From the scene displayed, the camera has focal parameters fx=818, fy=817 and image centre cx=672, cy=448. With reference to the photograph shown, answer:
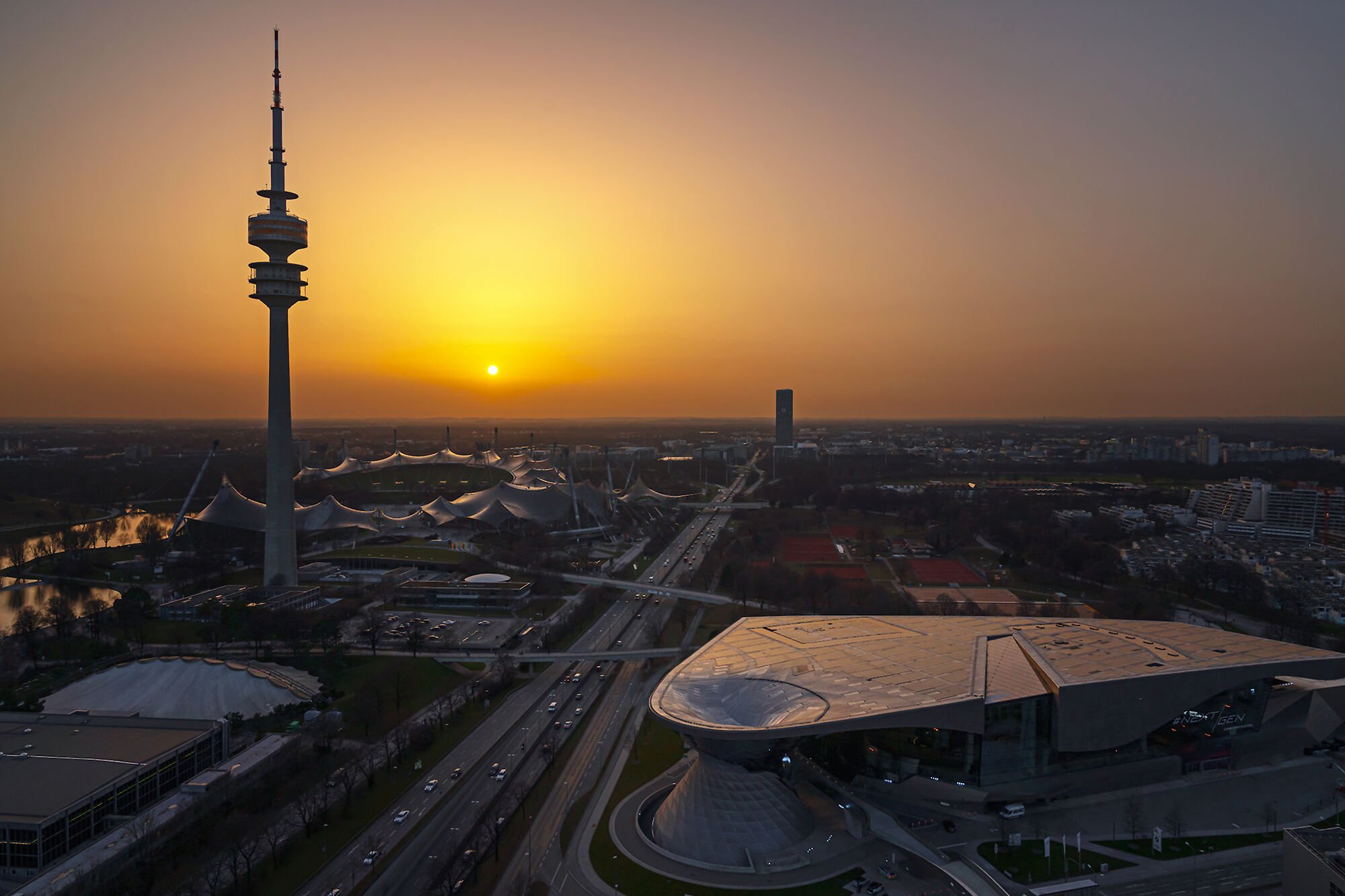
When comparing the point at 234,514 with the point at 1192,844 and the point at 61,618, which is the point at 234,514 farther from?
the point at 1192,844

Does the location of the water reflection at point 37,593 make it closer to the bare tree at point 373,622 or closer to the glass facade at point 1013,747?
the bare tree at point 373,622

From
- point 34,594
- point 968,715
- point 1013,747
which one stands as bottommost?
point 34,594

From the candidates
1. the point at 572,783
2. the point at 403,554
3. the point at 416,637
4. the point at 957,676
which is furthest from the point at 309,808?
the point at 403,554

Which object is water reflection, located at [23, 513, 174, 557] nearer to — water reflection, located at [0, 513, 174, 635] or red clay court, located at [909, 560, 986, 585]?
water reflection, located at [0, 513, 174, 635]

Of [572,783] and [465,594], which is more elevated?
[465,594]

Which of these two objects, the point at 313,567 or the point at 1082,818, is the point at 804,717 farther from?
the point at 313,567

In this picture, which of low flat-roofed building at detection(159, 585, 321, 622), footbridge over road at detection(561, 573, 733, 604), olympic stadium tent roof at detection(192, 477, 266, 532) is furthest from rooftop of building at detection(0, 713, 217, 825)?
olympic stadium tent roof at detection(192, 477, 266, 532)

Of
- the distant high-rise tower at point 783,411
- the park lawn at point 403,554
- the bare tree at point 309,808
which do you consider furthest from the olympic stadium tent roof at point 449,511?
the distant high-rise tower at point 783,411
